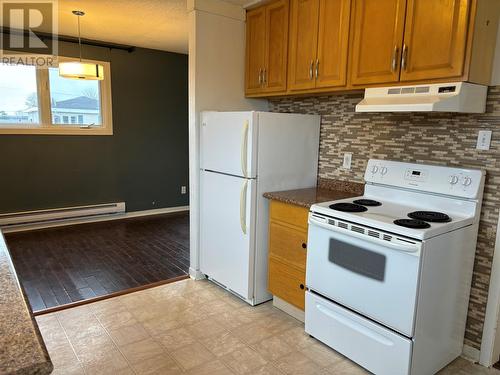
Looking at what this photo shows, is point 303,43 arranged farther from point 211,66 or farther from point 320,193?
point 320,193

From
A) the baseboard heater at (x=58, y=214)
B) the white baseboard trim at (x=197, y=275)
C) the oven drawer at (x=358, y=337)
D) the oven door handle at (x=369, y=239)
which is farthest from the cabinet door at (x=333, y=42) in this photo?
the baseboard heater at (x=58, y=214)

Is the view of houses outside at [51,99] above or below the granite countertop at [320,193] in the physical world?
above

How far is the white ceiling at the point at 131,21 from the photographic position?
3274mm

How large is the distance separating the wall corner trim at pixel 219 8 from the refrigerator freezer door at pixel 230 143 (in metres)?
0.83

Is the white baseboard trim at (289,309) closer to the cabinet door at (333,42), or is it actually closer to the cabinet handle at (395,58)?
the cabinet door at (333,42)

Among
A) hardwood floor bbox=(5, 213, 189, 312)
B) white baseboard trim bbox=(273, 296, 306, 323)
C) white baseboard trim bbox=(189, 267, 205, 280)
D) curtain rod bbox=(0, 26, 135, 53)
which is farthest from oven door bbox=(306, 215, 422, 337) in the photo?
curtain rod bbox=(0, 26, 135, 53)

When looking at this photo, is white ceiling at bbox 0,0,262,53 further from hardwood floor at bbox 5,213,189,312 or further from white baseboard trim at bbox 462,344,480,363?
white baseboard trim at bbox 462,344,480,363

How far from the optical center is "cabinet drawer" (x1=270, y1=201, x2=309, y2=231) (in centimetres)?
242

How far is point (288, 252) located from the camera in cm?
256

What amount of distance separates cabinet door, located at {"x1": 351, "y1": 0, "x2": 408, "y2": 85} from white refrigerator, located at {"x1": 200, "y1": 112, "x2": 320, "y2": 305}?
0.65 meters

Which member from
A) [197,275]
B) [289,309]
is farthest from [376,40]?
[197,275]

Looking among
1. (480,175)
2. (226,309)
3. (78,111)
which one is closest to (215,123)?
(226,309)

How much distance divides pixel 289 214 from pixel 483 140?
4.00 feet

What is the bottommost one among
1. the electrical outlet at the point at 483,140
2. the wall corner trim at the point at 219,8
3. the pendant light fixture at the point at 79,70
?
the electrical outlet at the point at 483,140
